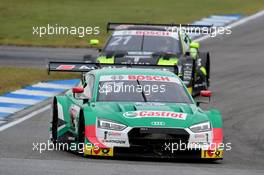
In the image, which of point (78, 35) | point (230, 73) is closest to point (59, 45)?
point (78, 35)

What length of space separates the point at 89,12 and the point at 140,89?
961 inches

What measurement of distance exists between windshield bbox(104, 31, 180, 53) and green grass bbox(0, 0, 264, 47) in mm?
9141

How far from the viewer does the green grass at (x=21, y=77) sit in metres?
24.0

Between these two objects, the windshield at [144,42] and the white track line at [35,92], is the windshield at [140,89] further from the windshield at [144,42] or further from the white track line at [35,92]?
the white track line at [35,92]

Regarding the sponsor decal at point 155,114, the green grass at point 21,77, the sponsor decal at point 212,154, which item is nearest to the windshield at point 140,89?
the sponsor decal at point 155,114

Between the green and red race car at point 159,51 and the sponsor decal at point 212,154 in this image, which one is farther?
the green and red race car at point 159,51

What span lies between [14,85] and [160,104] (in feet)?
32.8

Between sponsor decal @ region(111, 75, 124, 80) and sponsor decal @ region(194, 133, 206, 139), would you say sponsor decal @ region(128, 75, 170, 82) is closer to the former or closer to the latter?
sponsor decal @ region(111, 75, 124, 80)

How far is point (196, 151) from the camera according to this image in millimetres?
13812

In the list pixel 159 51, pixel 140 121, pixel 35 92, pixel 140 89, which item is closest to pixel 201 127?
pixel 140 121

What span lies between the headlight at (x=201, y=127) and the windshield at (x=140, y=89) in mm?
937

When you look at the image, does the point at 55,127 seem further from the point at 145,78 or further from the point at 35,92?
the point at 35,92

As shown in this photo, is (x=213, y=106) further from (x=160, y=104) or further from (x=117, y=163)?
(x=117, y=163)

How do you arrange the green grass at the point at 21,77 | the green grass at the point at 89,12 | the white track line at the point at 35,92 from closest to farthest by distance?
the white track line at the point at 35,92 → the green grass at the point at 21,77 → the green grass at the point at 89,12
